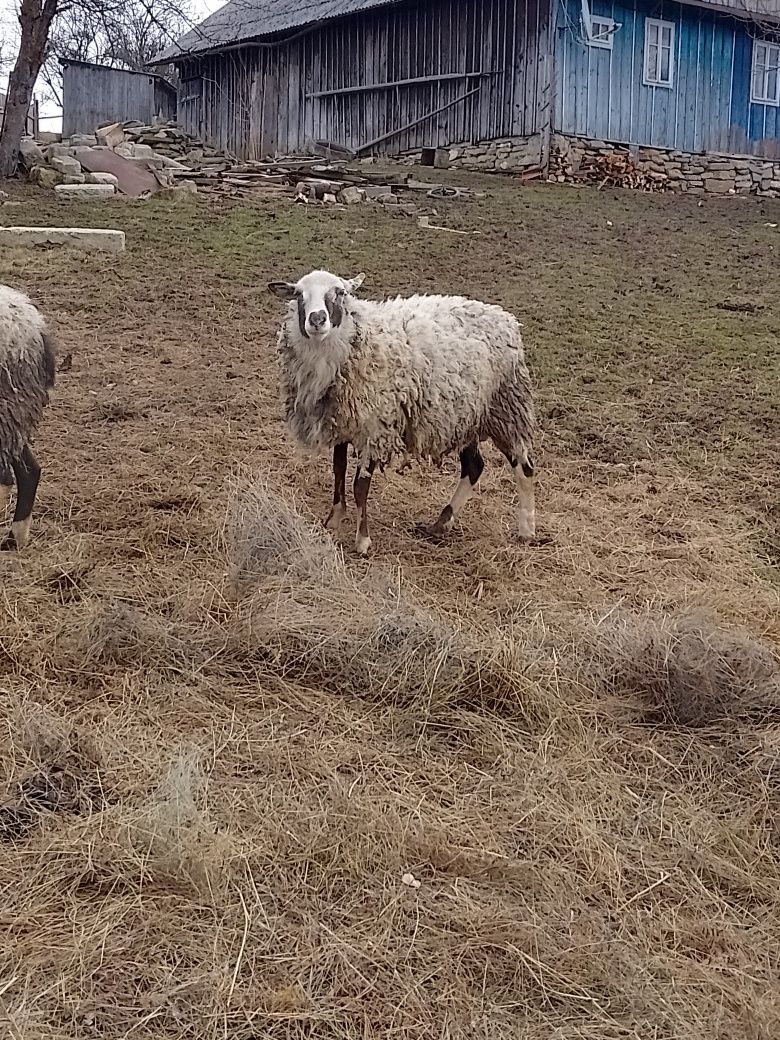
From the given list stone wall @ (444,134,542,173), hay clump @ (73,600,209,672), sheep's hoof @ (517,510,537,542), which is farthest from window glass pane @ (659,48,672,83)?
hay clump @ (73,600,209,672)

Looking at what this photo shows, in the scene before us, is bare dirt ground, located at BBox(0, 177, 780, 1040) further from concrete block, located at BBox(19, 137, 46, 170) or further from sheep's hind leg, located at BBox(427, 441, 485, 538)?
concrete block, located at BBox(19, 137, 46, 170)

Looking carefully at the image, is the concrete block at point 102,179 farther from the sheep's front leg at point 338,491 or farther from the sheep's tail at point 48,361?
the sheep's front leg at point 338,491

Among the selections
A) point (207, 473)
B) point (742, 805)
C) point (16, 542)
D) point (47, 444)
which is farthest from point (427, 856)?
point (47, 444)

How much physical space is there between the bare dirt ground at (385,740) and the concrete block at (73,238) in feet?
14.5

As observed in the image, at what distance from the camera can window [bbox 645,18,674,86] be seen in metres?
22.8

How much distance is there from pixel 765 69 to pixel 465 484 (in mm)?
21880

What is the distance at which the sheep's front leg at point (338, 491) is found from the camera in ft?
21.0

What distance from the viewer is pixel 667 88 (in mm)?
23000

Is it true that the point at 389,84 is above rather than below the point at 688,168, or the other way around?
above

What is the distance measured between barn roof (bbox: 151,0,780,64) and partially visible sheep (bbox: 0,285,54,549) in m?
17.1

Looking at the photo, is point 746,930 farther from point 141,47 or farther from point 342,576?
point 141,47

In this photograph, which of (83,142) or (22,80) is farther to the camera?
(83,142)

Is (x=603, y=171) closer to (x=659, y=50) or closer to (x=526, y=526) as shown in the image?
(x=659, y=50)

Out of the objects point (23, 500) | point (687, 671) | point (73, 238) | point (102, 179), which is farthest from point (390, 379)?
point (102, 179)
